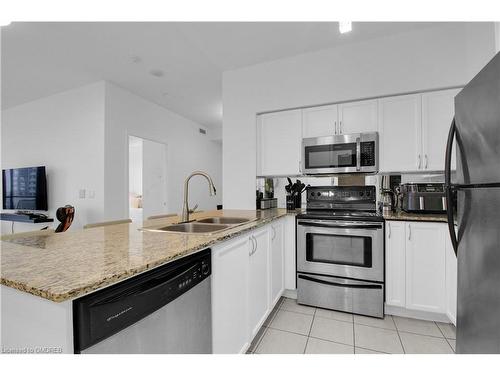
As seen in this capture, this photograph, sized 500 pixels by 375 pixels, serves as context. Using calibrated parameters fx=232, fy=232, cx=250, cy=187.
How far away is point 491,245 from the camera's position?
87cm

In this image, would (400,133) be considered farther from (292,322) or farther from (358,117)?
(292,322)

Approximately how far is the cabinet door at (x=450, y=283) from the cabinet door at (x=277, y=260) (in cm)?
135

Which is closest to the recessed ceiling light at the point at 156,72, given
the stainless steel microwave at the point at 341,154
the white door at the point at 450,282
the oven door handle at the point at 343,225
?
the stainless steel microwave at the point at 341,154

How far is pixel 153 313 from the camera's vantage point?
80 cm

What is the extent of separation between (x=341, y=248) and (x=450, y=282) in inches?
32.9

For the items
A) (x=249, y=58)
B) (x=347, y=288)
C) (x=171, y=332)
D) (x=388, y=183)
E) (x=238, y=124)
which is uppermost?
(x=249, y=58)

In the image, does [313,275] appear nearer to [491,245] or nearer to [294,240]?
[294,240]

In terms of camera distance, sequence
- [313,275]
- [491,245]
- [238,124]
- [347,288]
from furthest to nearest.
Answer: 1. [238,124]
2. [313,275]
3. [347,288]
4. [491,245]

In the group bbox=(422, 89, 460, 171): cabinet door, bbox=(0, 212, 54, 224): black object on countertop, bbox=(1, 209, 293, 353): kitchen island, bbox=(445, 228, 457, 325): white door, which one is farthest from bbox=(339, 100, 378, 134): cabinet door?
bbox=(0, 212, 54, 224): black object on countertop

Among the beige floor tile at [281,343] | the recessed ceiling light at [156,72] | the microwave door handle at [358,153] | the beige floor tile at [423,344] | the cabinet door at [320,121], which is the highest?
the recessed ceiling light at [156,72]

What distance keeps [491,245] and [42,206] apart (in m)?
5.24

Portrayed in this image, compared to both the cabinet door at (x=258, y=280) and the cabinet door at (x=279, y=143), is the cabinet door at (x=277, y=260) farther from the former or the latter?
the cabinet door at (x=279, y=143)

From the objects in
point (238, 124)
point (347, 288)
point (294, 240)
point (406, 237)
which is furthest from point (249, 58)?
point (347, 288)

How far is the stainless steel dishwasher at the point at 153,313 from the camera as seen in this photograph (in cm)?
61
